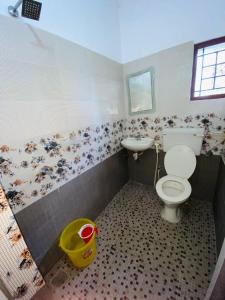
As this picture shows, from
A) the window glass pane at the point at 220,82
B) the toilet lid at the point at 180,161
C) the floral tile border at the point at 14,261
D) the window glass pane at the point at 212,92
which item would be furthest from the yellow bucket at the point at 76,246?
the window glass pane at the point at 220,82

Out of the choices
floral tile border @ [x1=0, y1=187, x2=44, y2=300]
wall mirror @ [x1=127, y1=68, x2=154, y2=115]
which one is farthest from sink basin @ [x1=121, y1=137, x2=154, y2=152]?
floral tile border @ [x1=0, y1=187, x2=44, y2=300]

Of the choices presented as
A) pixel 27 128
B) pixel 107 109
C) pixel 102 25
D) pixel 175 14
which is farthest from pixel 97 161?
pixel 175 14

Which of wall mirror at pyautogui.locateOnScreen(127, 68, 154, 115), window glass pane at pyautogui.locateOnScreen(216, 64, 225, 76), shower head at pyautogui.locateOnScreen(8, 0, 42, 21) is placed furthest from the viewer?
wall mirror at pyautogui.locateOnScreen(127, 68, 154, 115)

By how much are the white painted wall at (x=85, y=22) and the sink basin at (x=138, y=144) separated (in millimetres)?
1128

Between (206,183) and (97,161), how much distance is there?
1.47 metres

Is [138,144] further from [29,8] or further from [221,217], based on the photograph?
[29,8]

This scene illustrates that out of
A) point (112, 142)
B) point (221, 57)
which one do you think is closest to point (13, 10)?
point (112, 142)

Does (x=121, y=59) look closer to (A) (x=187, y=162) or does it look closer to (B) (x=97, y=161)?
(B) (x=97, y=161)

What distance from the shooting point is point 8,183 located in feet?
3.10

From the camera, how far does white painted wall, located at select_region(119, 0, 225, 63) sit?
1328mm

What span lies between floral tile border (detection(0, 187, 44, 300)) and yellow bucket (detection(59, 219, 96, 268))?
276 mm

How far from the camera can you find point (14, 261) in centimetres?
93

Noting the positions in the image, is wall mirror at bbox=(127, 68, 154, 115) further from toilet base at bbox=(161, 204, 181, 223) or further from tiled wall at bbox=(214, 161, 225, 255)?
toilet base at bbox=(161, 204, 181, 223)

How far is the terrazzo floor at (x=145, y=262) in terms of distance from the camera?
108 cm
